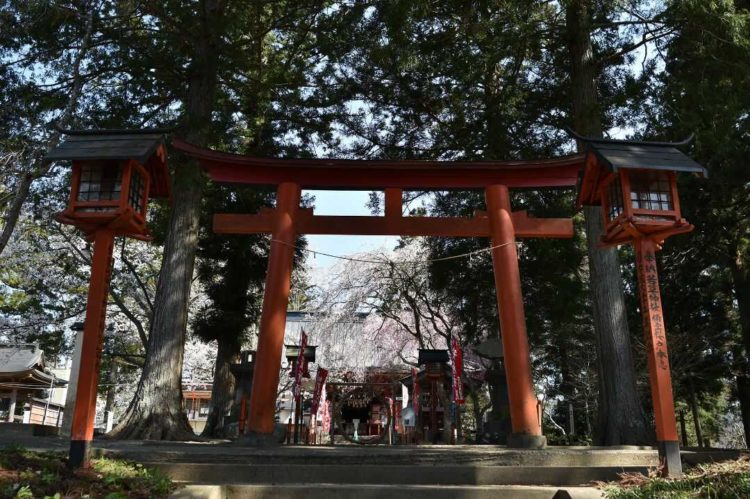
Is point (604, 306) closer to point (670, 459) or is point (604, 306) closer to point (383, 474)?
point (670, 459)

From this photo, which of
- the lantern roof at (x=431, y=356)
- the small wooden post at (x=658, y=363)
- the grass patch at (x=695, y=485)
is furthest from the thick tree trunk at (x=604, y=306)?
the lantern roof at (x=431, y=356)

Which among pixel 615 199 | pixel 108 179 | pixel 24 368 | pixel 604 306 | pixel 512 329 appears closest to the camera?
pixel 108 179

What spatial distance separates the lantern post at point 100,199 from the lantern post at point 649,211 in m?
5.06

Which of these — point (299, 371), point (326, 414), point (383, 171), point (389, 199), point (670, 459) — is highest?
point (383, 171)

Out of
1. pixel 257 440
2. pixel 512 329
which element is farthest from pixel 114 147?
pixel 512 329

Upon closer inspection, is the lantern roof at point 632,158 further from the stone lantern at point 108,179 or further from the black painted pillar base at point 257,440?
the black painted pillar base at point 257,440

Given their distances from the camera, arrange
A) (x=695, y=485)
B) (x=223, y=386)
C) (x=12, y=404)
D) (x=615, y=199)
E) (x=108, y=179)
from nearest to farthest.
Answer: (x=695, y=485), (x=108, y=179), (x=615, y=199), (x=223, y=386), (x=12, y=404)

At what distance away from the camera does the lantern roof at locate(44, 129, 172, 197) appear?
593 centimetres

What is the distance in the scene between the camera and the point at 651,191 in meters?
6.27

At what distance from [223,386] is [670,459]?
998 centimetres

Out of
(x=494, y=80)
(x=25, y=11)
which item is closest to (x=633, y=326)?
(x=494, y=80)

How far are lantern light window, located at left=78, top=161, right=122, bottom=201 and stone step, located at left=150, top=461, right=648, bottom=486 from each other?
2.79m

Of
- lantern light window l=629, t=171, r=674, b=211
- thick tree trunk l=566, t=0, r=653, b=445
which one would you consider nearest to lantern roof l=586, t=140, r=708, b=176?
lantern light window l=629, t=171, r=674, b=211

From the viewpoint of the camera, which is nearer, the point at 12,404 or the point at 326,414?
the point at 326,414
